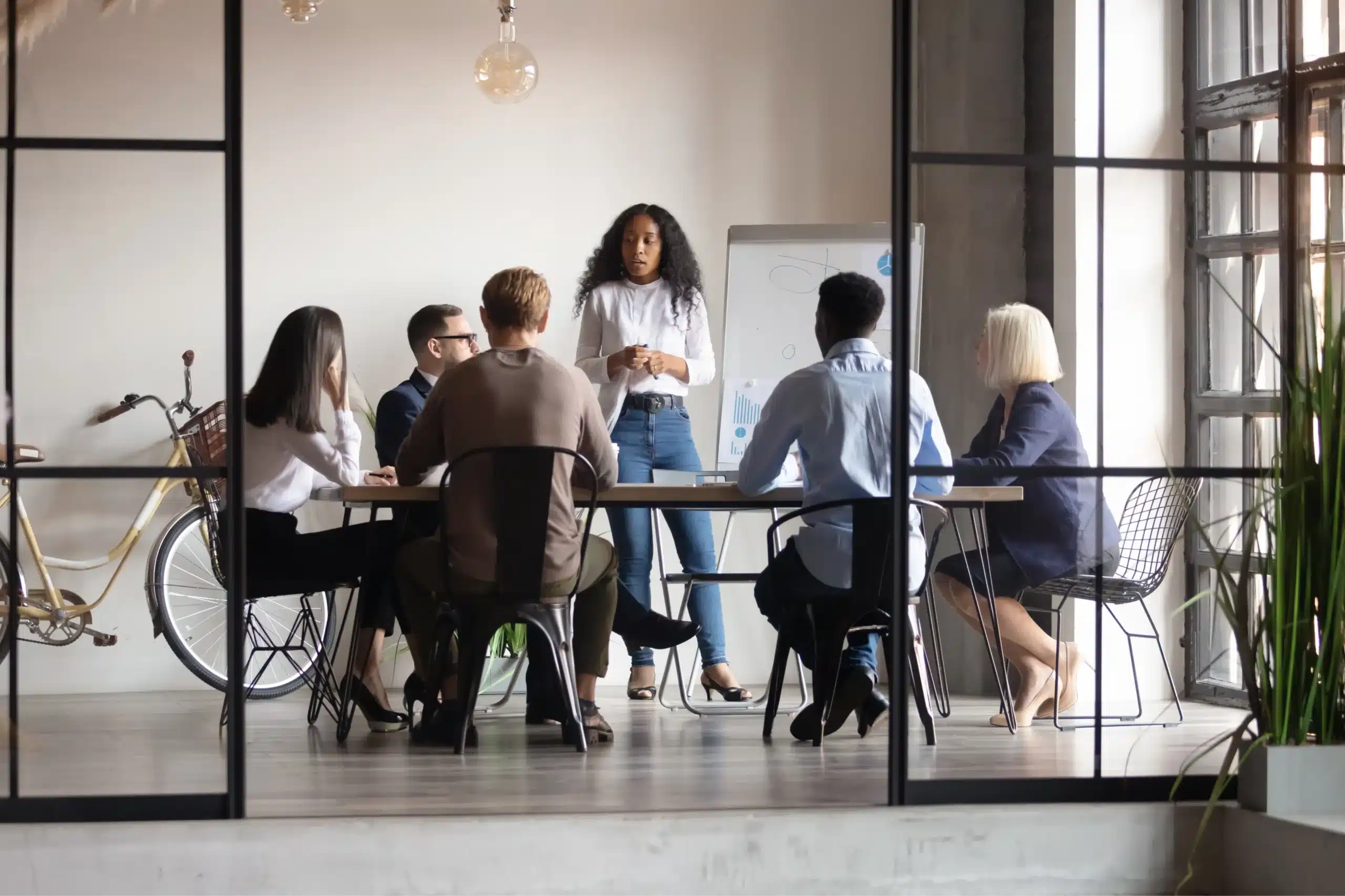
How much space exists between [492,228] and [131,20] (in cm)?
287

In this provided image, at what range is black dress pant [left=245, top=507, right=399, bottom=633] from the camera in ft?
13.6

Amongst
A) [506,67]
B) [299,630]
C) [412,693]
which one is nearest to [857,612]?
[412,693]

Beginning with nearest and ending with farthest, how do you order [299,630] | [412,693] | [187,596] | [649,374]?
[412,693]
[649,374]
[187,596]
[299,630]

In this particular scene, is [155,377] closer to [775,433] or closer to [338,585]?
[338,585]

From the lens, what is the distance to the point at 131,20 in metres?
3.01

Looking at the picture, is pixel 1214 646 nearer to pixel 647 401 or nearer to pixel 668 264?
Result: pixel 647 401

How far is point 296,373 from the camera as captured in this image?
4195mm

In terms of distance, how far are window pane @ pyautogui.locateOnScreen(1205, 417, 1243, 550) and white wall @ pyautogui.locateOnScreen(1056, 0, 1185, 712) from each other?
85 millimetres

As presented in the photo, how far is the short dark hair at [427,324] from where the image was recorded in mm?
4836

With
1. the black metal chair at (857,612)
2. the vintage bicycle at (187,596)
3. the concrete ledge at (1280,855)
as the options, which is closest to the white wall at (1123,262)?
the concrete ledge at (1280,855)

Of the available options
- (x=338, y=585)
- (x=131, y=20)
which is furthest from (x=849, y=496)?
(x=131, y=20)

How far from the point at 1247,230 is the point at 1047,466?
68 centimetres

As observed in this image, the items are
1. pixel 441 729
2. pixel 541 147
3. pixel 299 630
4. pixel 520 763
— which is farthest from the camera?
pixel 541 147

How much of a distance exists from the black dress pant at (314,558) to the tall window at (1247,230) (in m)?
2.17
